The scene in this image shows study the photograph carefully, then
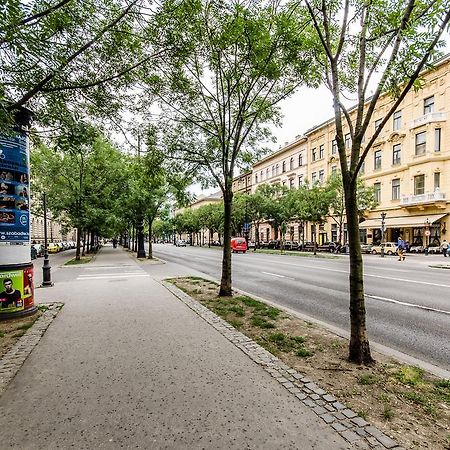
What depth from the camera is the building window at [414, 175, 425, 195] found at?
36.4 meters

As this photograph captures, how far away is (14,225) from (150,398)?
5592 millimetres

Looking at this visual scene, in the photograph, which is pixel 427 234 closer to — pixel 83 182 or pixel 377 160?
pixel 377 160

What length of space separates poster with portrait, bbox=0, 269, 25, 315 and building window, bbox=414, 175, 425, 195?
3909 cm

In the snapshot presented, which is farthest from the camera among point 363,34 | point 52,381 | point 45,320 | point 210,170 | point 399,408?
point 210,170

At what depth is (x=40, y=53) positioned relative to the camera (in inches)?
166

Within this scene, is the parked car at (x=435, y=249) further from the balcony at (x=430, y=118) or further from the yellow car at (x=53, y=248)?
the yellow car at (x=53, y=248)

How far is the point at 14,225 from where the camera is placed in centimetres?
733

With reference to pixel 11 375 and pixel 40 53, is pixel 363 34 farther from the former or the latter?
pixel 11 375

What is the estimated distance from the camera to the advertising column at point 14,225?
7.16 metres

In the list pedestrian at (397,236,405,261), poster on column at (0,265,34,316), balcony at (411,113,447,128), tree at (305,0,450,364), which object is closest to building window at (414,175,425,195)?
balcony at (411,113,447,128)

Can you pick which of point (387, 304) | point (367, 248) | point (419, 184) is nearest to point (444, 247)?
point (419, 184)

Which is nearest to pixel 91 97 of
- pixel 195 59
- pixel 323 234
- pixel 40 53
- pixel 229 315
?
pixel 40 53

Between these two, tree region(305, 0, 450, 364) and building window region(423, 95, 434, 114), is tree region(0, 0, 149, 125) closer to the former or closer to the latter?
tree region(305, 0, 450, 364)

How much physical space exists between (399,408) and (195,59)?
799 centimetres
